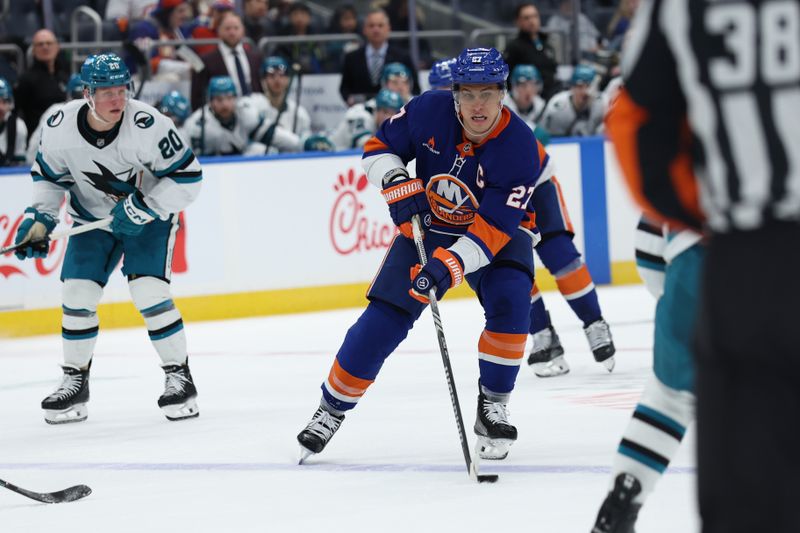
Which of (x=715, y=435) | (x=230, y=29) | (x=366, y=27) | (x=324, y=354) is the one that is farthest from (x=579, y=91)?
(x=715, y=435)

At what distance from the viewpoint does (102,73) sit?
4734mm

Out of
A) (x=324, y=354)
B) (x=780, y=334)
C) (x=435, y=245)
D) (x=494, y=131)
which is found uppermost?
(x=780, y=334)

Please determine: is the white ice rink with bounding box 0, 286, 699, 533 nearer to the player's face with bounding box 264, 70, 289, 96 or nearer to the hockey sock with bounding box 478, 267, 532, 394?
the hockey sock with bounding box 478, 267, 532, 394

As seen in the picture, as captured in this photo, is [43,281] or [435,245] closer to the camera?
[435,245]

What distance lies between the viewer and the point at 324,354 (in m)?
6.64

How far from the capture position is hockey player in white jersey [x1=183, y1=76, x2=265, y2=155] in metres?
8.46

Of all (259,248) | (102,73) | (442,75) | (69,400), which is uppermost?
(102,73)

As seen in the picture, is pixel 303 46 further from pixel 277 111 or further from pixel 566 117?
pixel 566 117

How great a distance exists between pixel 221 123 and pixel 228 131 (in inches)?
2.6

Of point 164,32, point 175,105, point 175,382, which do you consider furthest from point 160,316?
point 164,32

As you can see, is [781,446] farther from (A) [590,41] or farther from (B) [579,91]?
(A) [590,41]

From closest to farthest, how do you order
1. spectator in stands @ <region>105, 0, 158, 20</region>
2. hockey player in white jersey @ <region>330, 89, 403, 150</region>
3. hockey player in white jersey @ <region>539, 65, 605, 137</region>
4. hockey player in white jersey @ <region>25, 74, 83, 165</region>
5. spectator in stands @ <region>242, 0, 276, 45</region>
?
1. hockey player in white jersey @ <region>25, 74, 83, 165</region>
2. hockey player in white jersey @ <region>330, 89, 403, 150</region>
3. hockey player in white jersey @ <region>539, 65, 605, 137</region>
4. spectator in stands @ <region>105, 0, 158, 20</region>
5. spectator in stands @ <region>242, 0, 276, 45</region>

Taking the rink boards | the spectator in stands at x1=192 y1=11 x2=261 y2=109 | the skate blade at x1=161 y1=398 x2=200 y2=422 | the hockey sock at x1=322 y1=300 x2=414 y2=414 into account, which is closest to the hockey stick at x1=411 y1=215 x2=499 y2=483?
the hockey sock at x1=322 y1=300 x2=414 y2=414

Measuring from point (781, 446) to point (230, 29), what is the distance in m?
7.52
